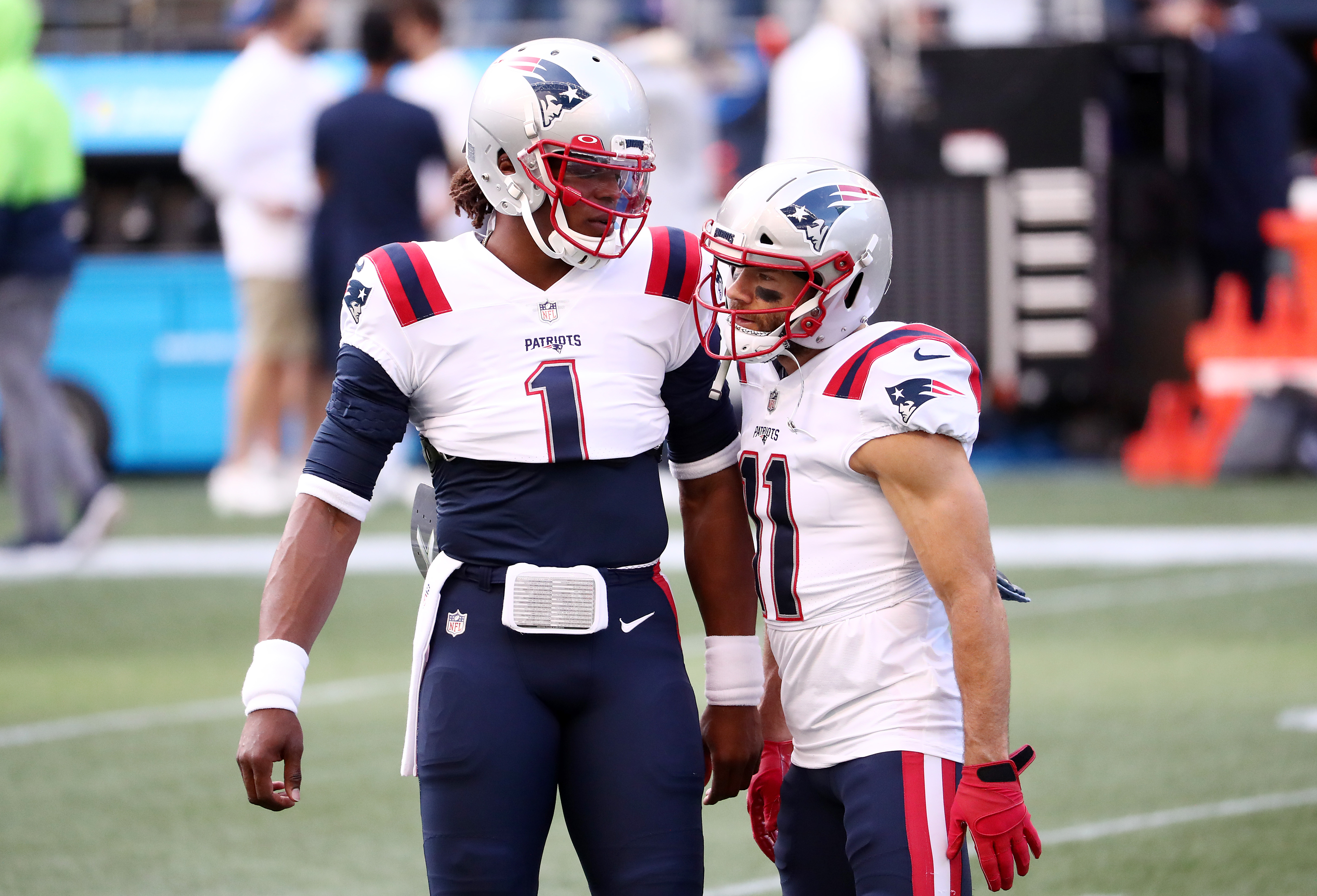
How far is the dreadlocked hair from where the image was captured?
2965 millimetres

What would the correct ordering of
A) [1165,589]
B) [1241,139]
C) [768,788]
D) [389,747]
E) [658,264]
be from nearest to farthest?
[658,264] → [768,788] → [389,747] → [1165,589] → [1241,139]

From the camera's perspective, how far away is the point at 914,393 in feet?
8.95

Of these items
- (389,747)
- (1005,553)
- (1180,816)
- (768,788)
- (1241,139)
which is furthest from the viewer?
(1241,139)

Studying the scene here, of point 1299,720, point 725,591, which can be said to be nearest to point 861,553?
point 725,591

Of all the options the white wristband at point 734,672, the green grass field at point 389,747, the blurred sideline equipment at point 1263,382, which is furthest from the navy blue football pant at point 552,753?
the blurred sideline equipment at point 1263,382

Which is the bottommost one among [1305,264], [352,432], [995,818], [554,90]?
[1305,264]

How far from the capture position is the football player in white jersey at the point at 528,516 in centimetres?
268

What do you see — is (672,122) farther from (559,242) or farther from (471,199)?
(559,242)

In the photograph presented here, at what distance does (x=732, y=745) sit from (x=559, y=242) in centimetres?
A: 86

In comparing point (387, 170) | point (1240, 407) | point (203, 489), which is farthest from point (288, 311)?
point (1240, 407)

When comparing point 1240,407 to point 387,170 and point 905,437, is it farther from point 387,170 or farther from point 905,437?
point 905,437

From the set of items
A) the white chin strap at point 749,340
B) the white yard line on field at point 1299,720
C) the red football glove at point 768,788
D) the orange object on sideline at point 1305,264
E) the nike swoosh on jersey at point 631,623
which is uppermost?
the white chin strap at point 749,340

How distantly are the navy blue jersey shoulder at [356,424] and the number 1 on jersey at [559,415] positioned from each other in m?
0.22

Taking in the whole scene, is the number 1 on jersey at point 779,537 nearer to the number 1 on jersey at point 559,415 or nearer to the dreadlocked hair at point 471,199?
the number 1 on jersey at point 559,415
